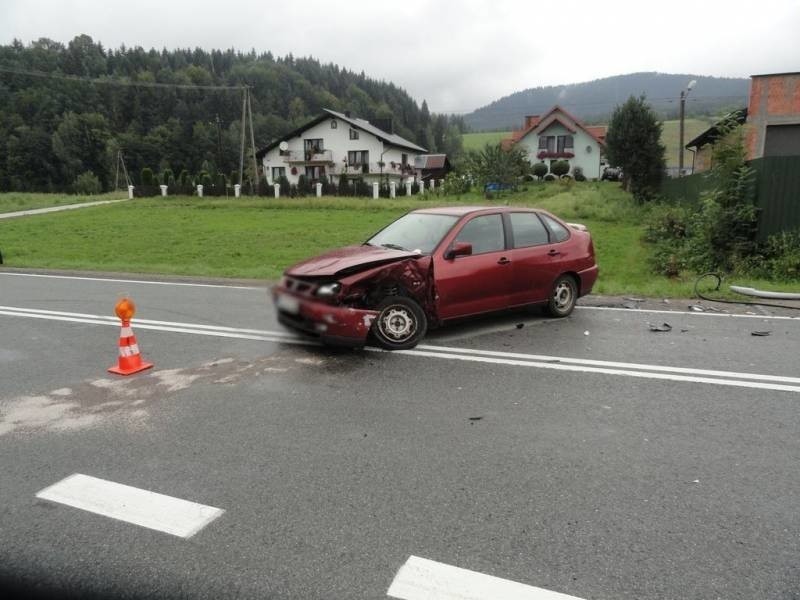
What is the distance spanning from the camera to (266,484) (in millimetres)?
3420

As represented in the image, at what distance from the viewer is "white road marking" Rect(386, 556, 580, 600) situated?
8.02 feet

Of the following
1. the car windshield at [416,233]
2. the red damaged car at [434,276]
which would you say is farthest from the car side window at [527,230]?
the car windshield at [416,233]

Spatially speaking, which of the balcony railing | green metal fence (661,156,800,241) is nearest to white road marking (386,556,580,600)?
green metal fence (661,156,800,241)

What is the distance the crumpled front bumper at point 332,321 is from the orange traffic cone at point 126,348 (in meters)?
1.63

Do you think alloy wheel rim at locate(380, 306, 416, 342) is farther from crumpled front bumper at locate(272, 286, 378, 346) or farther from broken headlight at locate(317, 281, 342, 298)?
broken headlight at locate(317, 281, 342, 298)

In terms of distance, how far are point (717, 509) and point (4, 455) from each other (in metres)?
4.51

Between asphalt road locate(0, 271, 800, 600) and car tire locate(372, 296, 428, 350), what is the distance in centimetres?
21

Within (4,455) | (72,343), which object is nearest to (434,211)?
(72,343)

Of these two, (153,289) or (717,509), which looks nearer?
(717,509)

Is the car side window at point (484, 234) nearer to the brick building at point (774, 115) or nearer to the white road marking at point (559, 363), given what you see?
the white road marking at point (559, 363)

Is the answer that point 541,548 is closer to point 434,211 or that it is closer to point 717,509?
point 717,509

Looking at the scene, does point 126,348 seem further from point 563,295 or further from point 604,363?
point 563,295

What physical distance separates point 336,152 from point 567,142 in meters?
28.6

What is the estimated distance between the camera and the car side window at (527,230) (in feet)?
24.3
